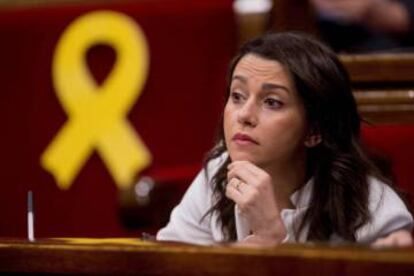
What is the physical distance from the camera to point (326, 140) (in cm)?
118

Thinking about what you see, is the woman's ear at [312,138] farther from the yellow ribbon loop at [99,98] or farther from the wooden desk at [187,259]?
the yellow ribbon loop at [99,98]

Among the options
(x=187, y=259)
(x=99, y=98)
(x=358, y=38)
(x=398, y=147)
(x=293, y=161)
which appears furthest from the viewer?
(x=99, y=98)

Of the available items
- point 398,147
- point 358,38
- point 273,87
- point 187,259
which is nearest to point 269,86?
point 273,87

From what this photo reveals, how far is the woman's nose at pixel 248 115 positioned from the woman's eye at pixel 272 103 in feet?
0.08

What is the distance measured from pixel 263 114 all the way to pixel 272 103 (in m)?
0.02

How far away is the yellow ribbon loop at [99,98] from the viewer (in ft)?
5.69

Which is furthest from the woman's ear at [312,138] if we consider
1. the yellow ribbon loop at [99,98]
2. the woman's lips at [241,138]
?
the yellow ribbon loop at [99,98]

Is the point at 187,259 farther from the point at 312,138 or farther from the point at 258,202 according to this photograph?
the point at 312,138

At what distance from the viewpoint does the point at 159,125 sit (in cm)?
172

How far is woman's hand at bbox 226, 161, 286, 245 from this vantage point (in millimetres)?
1069

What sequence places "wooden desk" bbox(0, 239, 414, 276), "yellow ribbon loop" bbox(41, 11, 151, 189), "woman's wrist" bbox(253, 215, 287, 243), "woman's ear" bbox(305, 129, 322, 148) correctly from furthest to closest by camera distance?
"yellow ribbon loop" bbox(41, 11, 151, 189)
"woman's ear" bbox(305, 129, 322, 148)
"woman's wrist" bbox(253, 215, 287, 243)
"wooden desk" bbox(0, 239, 414, 276)

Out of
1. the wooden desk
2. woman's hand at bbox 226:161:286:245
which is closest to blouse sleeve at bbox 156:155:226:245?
woman's hand at bbox 226:161:286:245

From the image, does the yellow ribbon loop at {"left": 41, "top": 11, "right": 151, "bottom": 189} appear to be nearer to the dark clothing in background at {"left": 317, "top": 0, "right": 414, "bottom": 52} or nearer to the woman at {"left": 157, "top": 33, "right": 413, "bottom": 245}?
the dark clothing in background at {"left": 317, "top": 0, "right": 414, "bottom": 52}

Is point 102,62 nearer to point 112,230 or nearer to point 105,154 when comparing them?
point 105,154
